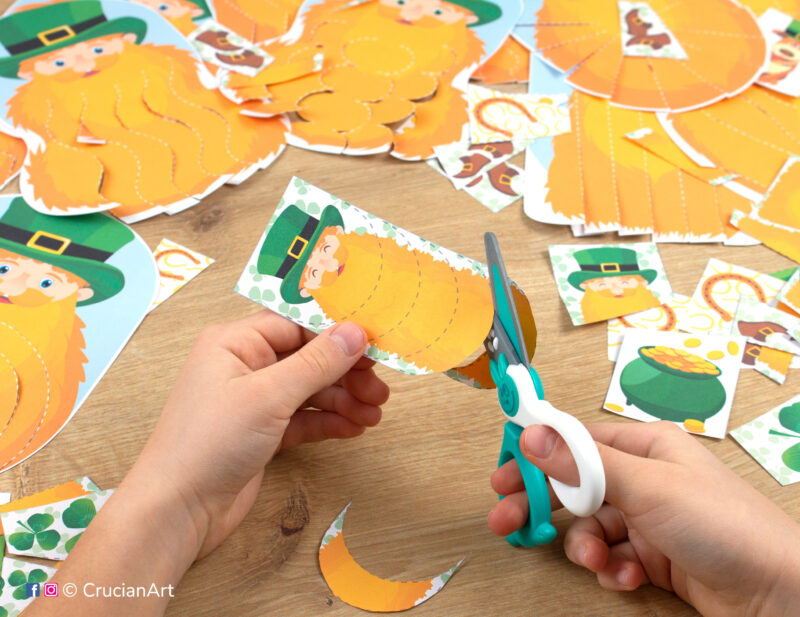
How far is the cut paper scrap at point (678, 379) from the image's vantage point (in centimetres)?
71

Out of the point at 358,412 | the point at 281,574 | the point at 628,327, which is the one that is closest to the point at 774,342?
the point at 628,327

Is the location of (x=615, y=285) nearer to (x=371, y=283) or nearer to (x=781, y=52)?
(x=371, y=283)

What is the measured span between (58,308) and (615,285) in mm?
634

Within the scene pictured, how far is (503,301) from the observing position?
0.56 meters

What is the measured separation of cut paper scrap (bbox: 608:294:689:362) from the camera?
78cm

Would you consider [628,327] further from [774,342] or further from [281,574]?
[281,574]

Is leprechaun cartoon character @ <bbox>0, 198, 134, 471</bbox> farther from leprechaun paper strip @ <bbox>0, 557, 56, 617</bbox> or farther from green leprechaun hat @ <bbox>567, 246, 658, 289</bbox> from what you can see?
green leprechaun hat @ <bbox>567, 246, 658, 289</bbox>

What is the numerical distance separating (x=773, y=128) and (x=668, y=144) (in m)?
0.16

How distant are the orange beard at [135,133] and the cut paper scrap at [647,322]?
50cm

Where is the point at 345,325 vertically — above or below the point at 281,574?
above

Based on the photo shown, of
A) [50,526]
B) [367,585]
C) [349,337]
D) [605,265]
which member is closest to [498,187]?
[605,265]

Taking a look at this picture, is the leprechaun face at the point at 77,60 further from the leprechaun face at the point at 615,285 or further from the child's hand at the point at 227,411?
the leprechaun face at the point at 615,285

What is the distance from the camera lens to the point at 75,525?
A: 63cm

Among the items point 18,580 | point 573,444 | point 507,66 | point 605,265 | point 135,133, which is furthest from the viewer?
point 507,66
